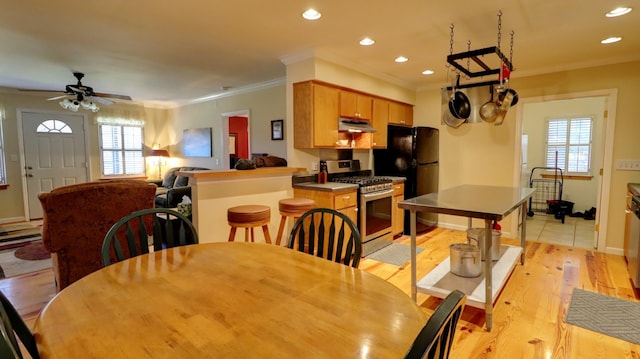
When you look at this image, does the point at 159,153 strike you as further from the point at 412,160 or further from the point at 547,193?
the point at 547,193

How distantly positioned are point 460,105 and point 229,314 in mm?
3318

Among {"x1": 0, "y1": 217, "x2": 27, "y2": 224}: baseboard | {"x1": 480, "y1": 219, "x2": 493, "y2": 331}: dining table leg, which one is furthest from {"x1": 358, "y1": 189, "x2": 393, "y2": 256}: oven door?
{"x1": 0, "y1": 217, "x2": 27, "y2": 224}: baseboard

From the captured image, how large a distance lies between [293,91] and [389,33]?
49.2 inches

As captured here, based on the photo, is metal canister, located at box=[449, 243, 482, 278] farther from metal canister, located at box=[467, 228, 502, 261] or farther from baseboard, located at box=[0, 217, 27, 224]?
baseboard, located at box=[0, 217, 27, 224]

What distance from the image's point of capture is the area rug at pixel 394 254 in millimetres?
3670

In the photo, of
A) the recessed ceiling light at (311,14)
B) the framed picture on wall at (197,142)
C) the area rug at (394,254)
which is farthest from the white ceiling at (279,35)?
the area rug at (394,254)

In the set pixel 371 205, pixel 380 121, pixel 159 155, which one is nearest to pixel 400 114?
pixel 380 121

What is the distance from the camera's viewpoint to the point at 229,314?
3.30 ft

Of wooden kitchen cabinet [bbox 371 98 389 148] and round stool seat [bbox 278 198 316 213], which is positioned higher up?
wooden kitchen cabinet [bbox 371 98 389 148]

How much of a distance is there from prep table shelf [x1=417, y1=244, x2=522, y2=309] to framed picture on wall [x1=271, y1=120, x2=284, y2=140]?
315cm

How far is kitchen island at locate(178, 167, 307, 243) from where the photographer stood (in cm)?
314

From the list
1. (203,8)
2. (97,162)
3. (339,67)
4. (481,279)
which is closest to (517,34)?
(339,67)

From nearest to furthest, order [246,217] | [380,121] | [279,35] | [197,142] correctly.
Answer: [246,217]
[279,35]
[380,121]
[197,142]

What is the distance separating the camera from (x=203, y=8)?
2.50 m
